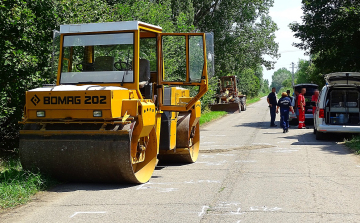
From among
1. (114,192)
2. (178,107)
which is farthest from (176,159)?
(114,192)

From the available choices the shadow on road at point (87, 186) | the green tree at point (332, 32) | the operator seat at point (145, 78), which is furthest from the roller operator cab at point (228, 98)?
the shadow on road at point (87, 186)

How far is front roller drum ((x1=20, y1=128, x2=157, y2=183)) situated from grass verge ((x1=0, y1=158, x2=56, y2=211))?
0.17 metres

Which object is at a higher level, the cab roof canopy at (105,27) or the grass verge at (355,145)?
the cab roof canopy at (105,27)

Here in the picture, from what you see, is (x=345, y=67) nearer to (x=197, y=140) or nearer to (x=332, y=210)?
(x=197, y=140)

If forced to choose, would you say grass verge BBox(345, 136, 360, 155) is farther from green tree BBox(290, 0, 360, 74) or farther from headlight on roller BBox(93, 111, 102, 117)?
green tree BBox(290, 0, 360, 74)

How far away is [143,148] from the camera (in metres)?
8.77

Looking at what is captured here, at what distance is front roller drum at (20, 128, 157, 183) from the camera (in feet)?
25.4

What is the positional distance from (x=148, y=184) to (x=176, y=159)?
280cm

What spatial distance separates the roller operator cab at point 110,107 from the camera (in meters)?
7.81

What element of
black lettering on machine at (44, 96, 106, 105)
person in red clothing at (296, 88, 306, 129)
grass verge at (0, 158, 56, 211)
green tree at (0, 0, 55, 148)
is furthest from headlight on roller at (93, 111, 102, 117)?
person in red clothing at (296, 88, 306, 129)

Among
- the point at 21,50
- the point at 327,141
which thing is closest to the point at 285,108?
the point at 327,141

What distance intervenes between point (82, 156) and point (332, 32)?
19.4m

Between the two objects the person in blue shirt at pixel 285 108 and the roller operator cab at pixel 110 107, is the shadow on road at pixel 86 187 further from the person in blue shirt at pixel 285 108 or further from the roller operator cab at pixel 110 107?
the person in blue shirt at pixel 285 108

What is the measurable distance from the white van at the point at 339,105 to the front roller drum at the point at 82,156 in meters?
9.17
